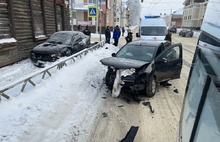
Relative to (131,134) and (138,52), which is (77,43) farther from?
(131,134)

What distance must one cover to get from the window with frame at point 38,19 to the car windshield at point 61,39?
141cm

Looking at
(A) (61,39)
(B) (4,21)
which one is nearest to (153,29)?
(A) (61,39)

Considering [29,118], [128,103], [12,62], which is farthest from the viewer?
[12,62]

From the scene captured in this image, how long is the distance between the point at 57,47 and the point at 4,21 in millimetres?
2677

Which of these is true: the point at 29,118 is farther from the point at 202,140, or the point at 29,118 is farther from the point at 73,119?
the point at 202,140

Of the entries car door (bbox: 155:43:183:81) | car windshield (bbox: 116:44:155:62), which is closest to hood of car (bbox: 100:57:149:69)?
car windshield (bbox: 116:44:155:62)

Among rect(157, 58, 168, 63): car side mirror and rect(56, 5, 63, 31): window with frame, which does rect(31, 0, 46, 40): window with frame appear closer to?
rect(56, 5, 63, 31): window with frame

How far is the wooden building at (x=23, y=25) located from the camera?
9.30m

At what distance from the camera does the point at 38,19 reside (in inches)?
493

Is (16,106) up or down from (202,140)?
down

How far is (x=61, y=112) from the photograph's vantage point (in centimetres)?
484

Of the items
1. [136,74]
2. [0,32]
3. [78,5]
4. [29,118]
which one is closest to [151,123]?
[136,74]

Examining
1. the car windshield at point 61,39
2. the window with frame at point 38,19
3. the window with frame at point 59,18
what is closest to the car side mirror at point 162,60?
the car windshield at point 61,39

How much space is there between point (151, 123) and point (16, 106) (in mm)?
3087
